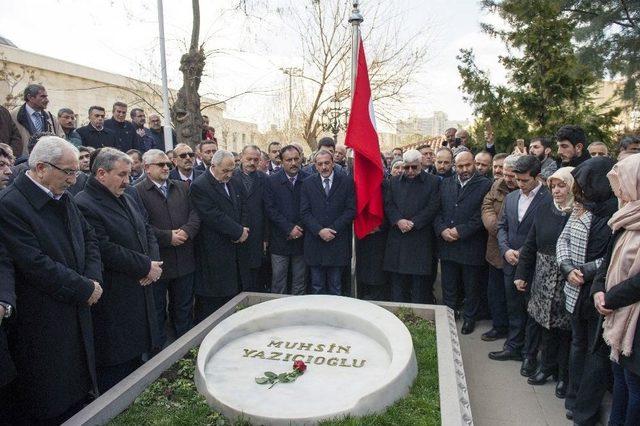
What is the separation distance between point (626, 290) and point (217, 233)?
3.92 meters

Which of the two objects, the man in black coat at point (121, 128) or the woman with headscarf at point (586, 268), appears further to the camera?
the man in black coat at point (121, 128)

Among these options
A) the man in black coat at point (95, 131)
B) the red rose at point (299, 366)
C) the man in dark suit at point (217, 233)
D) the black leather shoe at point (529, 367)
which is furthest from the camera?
the man in black coat at point (95, 131)

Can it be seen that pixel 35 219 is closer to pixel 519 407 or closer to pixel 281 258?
pixel 281 258

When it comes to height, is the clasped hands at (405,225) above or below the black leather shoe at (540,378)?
above

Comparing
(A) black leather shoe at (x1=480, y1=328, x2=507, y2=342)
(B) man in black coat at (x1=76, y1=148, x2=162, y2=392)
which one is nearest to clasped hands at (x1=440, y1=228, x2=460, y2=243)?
(A) black leather shoe at (x1=480, y1=328, x2=507, y2=342)

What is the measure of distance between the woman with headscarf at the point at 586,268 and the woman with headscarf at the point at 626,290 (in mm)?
326

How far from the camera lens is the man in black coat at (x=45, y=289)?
9.80 ft

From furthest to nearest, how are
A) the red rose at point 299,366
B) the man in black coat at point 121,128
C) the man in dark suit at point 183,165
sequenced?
the man in black coat at point 121,128 → the man in dark suit at point 183,165 → the red rose at point 299,366

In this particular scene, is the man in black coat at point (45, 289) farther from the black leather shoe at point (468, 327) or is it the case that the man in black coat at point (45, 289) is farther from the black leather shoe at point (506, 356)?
the black leather shoe at point (468, 327)

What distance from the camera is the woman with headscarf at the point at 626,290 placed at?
2.81 m

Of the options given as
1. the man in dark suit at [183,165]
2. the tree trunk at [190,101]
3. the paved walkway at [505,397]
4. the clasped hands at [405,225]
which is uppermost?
the tree trunk at [190,101]

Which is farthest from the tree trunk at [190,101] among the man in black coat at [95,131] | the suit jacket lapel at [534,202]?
the suit jacket lapel at [534,202]

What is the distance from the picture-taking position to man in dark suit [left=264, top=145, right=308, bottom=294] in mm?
5914

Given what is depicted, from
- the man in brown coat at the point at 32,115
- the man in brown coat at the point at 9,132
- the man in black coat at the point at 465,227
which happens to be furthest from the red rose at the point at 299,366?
the man in brown coat at the point at 32,115
